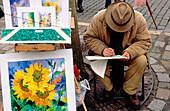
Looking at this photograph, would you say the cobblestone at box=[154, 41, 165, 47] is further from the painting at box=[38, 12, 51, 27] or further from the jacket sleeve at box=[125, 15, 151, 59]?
the painting at box=[38, 12, 51, 27]

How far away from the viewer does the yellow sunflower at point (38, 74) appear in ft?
7.48

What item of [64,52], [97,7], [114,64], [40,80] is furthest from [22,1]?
[97,7]

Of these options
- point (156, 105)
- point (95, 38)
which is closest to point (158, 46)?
point (156, 105)

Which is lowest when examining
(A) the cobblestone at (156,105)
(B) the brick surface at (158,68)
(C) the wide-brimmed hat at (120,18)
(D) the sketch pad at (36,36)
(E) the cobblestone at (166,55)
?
(A) the cobblestone at (156,105)

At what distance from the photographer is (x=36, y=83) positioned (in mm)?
2289

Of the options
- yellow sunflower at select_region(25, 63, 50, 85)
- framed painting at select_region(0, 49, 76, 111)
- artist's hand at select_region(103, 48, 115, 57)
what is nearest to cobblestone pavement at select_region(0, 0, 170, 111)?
artist's hand at select_region(103, 48, 115, 57)

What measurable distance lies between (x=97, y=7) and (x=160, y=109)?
4.91m

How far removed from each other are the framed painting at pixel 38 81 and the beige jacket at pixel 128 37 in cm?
73

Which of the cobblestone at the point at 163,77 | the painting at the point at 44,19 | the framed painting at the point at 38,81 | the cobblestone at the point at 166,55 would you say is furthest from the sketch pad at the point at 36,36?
the cobblestone at the point at 166,55

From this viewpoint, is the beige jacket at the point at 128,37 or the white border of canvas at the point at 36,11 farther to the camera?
the beige jacket at the point at 128,37

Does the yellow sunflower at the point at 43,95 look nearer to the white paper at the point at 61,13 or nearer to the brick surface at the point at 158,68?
the white paper at the point at 61,13

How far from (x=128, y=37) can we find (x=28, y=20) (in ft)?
4.19

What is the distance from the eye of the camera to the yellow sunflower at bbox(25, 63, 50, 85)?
2.28 m

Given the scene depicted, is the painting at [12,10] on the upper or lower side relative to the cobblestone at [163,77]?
upper
